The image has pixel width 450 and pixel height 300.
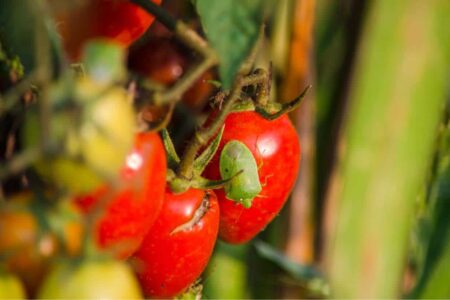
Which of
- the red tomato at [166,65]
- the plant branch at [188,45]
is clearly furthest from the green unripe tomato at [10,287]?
the red tomato at [166,65]

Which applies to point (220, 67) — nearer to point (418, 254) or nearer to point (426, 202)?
point (426, 202)

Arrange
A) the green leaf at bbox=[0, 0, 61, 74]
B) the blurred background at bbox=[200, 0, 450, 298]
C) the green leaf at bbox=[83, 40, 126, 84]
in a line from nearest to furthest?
the green leaf at bbox=[83, 40, 126, 84] < the green leaf at bbox=[0, 0, 61, 74] < the blurred background at bbox=[200, 0, 450, 298]

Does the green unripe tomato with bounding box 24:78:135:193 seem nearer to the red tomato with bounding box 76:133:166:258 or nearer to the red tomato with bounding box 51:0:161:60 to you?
the red tomato with bounding box 76:133:166:258

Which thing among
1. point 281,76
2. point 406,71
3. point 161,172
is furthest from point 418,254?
point 161,172

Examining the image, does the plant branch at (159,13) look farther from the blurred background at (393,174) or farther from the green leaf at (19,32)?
the blurred background at (393,174)

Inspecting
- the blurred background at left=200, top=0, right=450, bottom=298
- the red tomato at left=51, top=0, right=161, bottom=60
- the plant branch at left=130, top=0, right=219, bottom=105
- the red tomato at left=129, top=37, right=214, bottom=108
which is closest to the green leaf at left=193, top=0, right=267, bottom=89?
Answer: the plant branch at left=130, top=0, right=219, bottom=105

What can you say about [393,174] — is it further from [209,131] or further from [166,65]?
[209,131]

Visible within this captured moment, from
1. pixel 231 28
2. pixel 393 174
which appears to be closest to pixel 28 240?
pixel 231 28
